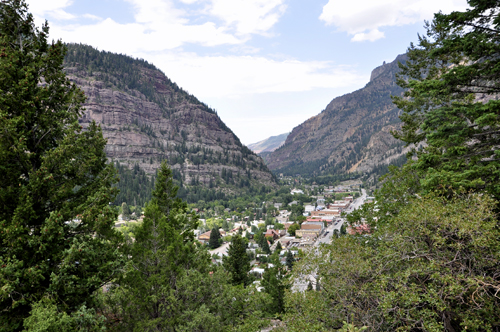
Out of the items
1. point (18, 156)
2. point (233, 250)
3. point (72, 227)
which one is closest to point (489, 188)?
point (72, 227)

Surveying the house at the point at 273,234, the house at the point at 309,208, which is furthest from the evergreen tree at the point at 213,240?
the house at the point at 309,208

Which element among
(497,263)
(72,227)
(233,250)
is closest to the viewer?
(497,263)

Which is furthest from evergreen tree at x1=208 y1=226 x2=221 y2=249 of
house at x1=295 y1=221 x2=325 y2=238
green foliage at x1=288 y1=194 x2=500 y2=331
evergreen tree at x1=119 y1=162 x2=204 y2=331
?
green foliage at x1=288 y1=194 x2=500 y2=331

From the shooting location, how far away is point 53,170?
7188mm

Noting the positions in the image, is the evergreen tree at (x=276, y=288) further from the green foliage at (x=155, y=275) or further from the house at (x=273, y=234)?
the house at (x=273, y=234)

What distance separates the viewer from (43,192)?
22.6ft

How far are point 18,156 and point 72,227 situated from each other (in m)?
2.34

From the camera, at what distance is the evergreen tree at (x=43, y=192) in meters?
5.97

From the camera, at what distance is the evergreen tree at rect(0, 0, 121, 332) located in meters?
5.97

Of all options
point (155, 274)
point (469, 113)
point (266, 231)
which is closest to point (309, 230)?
point (266, 231)

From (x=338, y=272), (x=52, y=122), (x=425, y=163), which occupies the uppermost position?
(x=52, y=122)

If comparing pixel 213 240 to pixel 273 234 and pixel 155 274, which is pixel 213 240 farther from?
pixel 155 274

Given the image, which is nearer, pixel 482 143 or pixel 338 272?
pixel 338 272

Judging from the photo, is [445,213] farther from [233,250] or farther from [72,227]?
[233,250]
